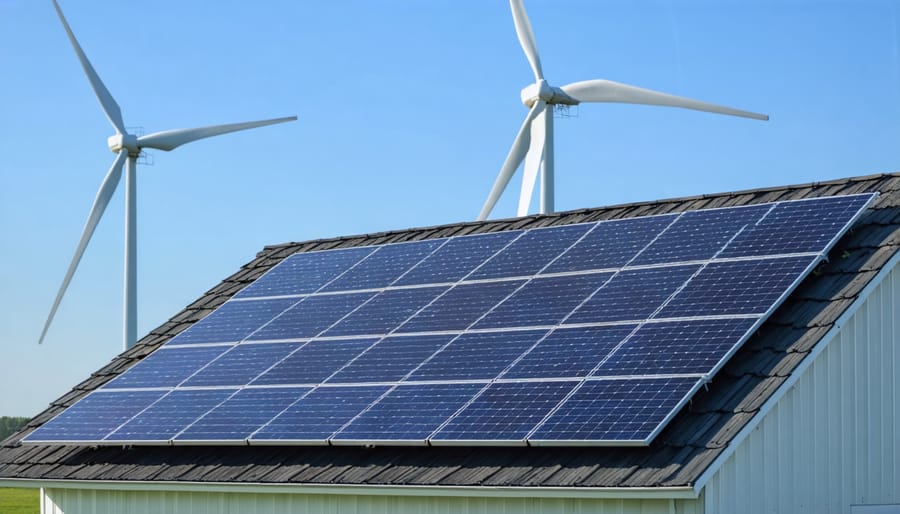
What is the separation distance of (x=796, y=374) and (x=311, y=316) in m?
9.22

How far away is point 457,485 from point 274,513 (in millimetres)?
3762

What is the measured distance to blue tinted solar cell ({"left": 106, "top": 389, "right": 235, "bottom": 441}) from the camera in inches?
893

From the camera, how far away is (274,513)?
832 inches

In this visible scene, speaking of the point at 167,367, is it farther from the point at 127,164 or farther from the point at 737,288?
the point at 127,164

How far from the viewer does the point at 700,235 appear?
854 inches

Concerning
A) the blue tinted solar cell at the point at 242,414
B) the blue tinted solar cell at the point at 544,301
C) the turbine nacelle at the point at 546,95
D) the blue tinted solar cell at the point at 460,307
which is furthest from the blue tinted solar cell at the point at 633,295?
the turbine nacelle at the point at 546,95

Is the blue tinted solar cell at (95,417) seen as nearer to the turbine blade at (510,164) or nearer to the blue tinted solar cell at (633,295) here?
the blue tinted solar cell at (633,295)

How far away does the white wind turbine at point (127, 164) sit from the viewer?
134 ft

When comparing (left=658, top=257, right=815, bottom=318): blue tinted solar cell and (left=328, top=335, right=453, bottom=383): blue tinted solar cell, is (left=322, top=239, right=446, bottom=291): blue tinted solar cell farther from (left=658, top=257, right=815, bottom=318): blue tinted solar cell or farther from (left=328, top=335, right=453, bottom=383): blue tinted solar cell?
(left=658, top=257, right=815, bottom=318): blue tinted solar cell

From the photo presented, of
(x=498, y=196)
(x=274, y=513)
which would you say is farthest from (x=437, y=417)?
(x=498, y=196)

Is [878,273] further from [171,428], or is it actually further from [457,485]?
[171,428]

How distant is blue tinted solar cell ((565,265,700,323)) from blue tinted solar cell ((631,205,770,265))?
38 cm

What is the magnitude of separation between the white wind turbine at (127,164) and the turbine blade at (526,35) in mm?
9007

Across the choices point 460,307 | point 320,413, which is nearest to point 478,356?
point 460,307
